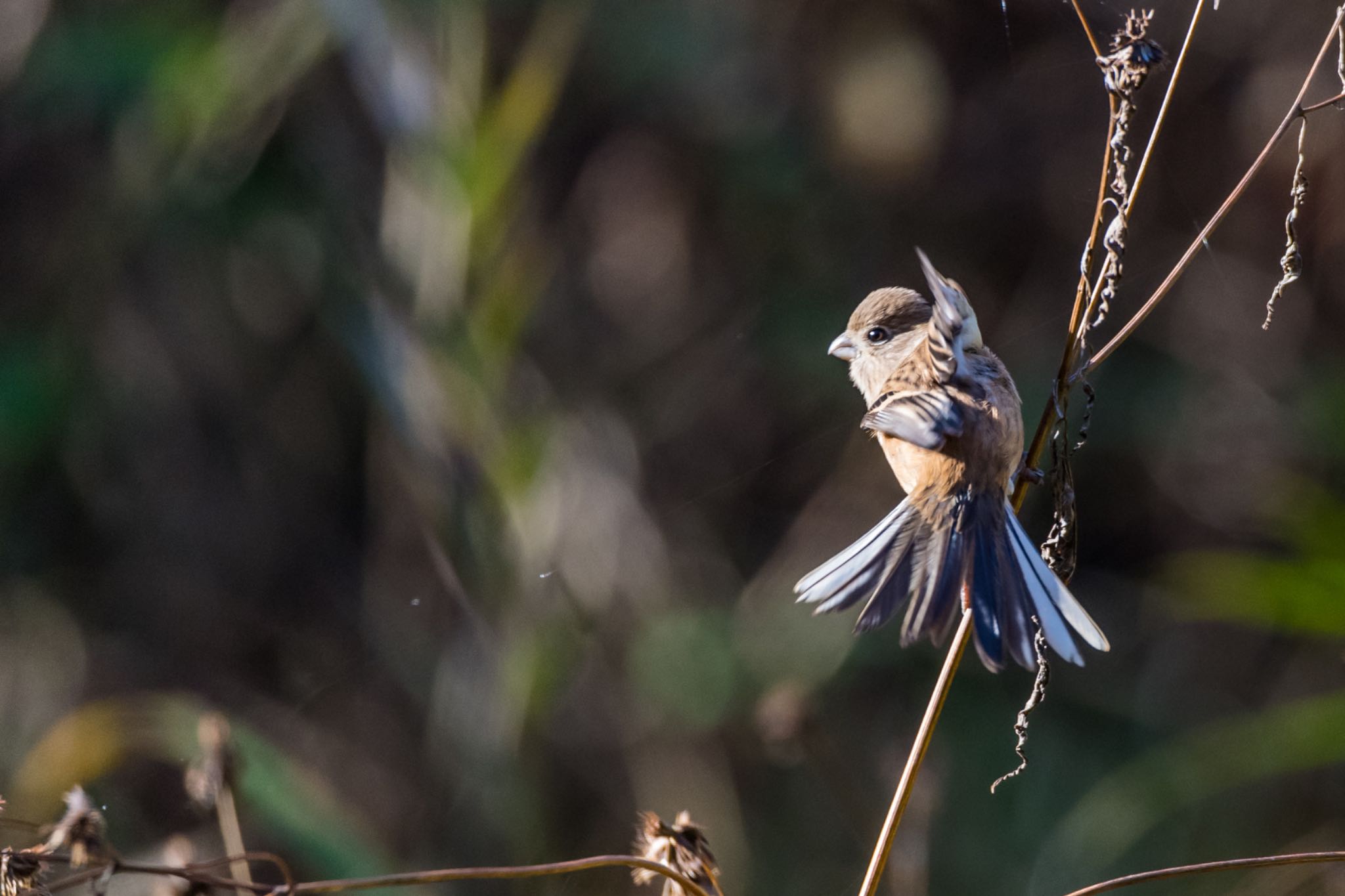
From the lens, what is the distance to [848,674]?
3725 mm

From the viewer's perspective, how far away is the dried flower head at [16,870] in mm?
1078

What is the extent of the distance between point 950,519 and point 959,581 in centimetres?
23

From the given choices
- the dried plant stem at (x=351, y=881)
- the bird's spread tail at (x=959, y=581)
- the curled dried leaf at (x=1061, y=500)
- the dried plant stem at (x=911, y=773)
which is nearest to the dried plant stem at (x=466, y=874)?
the dried plant stem at (x=351, y=881)

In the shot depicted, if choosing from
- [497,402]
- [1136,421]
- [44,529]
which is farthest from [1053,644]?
[44,529]

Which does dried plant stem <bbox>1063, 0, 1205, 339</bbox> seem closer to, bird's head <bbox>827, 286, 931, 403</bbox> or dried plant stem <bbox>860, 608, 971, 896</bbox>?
dried plant stem <bbox>860, 608, 971, 896</bbox>

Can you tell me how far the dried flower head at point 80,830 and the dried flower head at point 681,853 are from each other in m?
0.57

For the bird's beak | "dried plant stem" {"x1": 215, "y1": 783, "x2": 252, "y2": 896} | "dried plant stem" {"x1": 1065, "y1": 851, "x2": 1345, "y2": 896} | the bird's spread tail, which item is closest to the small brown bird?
the bird's spread tail

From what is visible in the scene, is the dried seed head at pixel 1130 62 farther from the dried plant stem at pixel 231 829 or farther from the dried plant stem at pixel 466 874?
the dried plant stem at pixel 231 829

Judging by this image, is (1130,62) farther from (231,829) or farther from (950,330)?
(231,829)

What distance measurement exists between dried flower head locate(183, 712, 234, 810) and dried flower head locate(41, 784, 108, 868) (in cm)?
23

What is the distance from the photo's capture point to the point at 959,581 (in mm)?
1525

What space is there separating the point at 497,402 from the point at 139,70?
5.32ft

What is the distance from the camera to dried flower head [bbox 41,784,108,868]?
1208 millimetres

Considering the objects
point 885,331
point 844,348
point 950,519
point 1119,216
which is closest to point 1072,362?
point 1119,216
